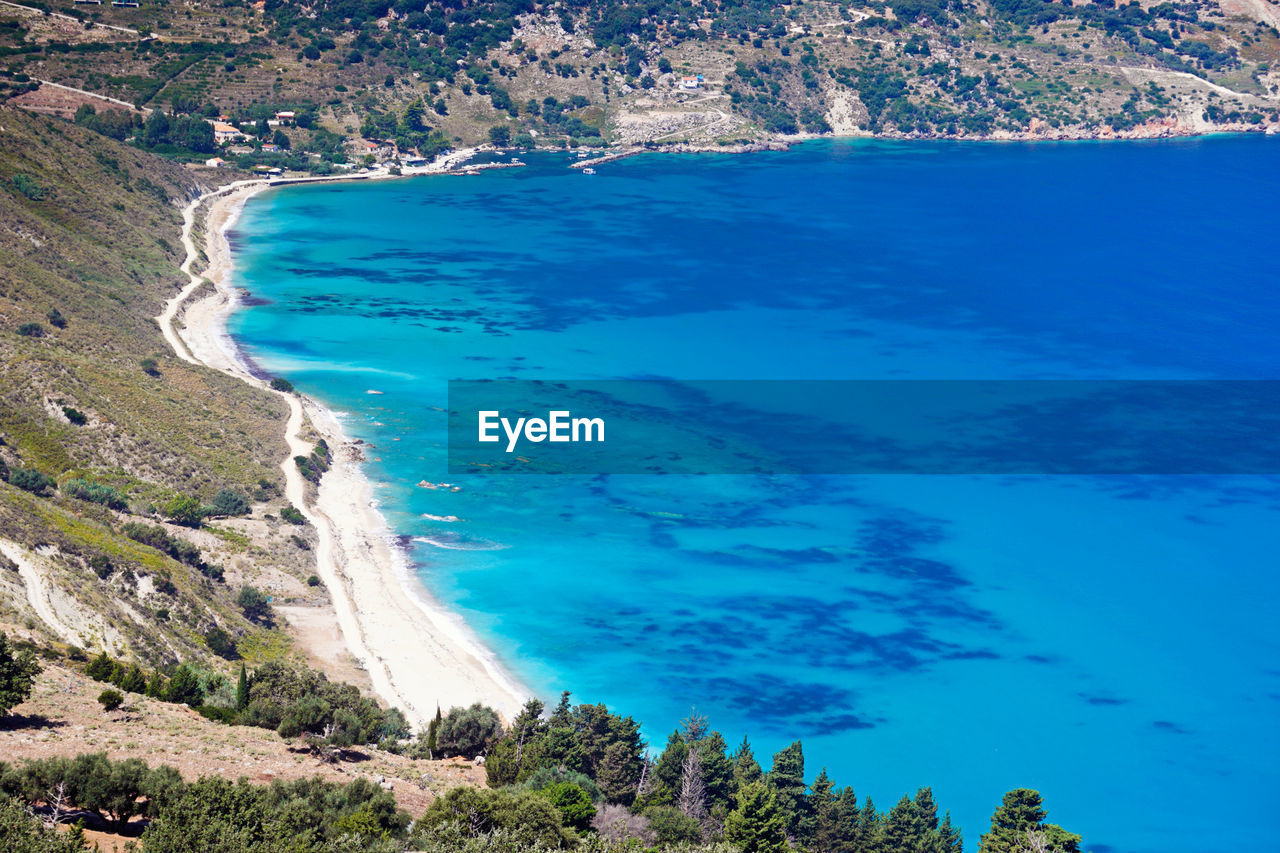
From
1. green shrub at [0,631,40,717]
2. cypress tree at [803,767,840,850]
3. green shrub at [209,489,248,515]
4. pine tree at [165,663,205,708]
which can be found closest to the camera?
green shrub at [0,631,40,717]

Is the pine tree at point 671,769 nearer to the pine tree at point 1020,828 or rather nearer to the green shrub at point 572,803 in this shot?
the green shrub at point 572,803

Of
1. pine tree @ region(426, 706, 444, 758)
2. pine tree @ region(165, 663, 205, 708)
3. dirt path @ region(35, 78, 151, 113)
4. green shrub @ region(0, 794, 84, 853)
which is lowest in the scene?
green shrub @ region(0, 794, 84, 853)

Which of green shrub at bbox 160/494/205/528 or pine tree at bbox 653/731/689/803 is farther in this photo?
green shrub at bbox 160/494/205/528

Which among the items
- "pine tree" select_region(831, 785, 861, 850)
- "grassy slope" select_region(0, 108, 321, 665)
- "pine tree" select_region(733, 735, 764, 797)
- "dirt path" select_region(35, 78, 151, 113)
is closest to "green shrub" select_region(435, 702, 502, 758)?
"pine tree" select_region(733, 735, 764, 797)

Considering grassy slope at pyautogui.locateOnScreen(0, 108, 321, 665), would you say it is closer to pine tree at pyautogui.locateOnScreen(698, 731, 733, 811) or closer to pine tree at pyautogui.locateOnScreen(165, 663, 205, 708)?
pine tree at pyautogui.locateOnScreen(165, 663, 205, 708)

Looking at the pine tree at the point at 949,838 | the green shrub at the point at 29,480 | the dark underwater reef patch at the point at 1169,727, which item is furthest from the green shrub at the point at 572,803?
the green shrub at the point at 29,480

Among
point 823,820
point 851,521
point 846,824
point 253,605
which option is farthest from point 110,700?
point 851,521
